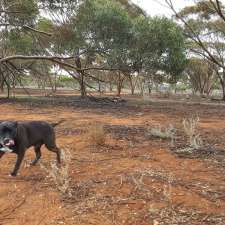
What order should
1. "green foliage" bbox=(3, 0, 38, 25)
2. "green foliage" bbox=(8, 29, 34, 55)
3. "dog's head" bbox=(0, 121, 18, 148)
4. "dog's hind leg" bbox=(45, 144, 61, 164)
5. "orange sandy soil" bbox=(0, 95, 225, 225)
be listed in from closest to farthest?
"orange sandy soil" bbox=(0, 95, 225, 225) < "dog's head" bbox=(0, 121, 18, 148) < "dog's hind leg" bbox=(45, 144, 61, 164) < "green foliage" bbox=(3, 0, 38, 25) < "green foliage" bbox=(8, 29, 34, 55)

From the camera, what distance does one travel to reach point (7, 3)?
20328 mm

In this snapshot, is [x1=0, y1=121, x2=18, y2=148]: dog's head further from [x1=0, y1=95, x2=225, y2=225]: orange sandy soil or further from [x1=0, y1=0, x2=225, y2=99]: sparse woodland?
[x1=0, y1=0, x2=225, y2=99]: sparse woodland

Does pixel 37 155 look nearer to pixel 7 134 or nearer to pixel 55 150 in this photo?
pixel 55 150

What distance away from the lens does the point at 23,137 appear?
673 cm

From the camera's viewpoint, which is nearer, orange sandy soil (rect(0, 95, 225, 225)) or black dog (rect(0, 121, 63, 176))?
orange sandy soil (rect(0, 95, 225, 225))

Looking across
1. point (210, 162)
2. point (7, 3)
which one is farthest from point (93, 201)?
point (7, 3)

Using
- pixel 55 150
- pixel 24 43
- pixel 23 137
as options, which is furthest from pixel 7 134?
pixel 24 43

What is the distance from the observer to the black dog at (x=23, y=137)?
20.5 ft

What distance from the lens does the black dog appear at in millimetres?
6242

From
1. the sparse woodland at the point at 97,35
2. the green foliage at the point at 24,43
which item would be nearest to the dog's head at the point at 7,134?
the sparse woodland at the point at 97,35

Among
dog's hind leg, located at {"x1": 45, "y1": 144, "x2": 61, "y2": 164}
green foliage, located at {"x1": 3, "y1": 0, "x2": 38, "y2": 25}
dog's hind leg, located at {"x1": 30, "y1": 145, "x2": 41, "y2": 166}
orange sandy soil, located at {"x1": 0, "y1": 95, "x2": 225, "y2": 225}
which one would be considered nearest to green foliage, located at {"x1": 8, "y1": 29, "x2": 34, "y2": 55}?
green foliage, located at {"x1": 3, "y1": 0, "x2": 38, "y2": 25}

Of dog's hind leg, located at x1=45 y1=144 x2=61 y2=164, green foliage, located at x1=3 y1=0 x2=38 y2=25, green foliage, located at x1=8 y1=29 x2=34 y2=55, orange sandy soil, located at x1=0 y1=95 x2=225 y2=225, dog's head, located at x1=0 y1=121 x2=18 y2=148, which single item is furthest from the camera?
green foliage, located at x1=8 y1=29 x2=34 y2=55

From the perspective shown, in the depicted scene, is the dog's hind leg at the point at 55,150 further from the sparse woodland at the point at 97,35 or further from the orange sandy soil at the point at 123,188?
the sparse woodland at the point at 97,35

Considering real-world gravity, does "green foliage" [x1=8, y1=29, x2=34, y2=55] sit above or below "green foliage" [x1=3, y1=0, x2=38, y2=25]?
below
